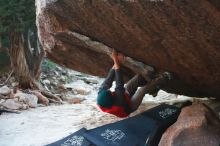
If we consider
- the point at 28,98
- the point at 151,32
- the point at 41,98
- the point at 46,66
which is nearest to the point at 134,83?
the point at 151,32

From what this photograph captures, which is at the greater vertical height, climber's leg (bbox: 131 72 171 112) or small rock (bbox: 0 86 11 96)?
climber's leg (bbox: 131 72 171 112)

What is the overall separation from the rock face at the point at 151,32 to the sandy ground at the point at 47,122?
1.93m

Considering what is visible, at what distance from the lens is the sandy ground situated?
757 centimetres

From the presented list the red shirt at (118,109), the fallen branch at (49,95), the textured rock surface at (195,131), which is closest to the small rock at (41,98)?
the fallen branch at (49,95)

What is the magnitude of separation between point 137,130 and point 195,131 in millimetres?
1828

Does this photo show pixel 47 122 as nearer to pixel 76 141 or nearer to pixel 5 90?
pixel 76 141

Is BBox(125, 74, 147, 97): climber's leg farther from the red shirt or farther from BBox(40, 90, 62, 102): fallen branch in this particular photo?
BBox(40, 90, 62, 102): fallen branch

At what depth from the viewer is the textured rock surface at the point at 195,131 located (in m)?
4.35

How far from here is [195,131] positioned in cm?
445

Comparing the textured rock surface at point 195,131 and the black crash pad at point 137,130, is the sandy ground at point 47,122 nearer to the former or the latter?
the black crash pad at point 137,130

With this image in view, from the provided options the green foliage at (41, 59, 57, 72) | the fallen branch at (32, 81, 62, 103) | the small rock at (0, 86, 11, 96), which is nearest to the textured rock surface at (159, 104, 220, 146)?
the small rock at (0, 86, 11, 96)

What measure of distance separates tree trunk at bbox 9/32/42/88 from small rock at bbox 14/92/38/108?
4.06 feet

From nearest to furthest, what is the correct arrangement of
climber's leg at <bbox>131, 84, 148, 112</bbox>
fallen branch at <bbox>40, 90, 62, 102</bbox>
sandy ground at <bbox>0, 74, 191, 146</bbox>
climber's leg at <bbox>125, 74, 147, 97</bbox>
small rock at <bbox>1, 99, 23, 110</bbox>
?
climber's leg at <bbox>131, 84, 148, 112</bbox> < climber's leg at <bbox>125, 74, 147, 97</bbox> < sandy ground at <bbox>0, 74, 191, 146</bbox> < small rock at <bbox>1, 99, 23, 110</bbox> < fallen branch at <bbox>40, 90, 62, 102</bbox>

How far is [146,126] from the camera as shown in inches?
246
